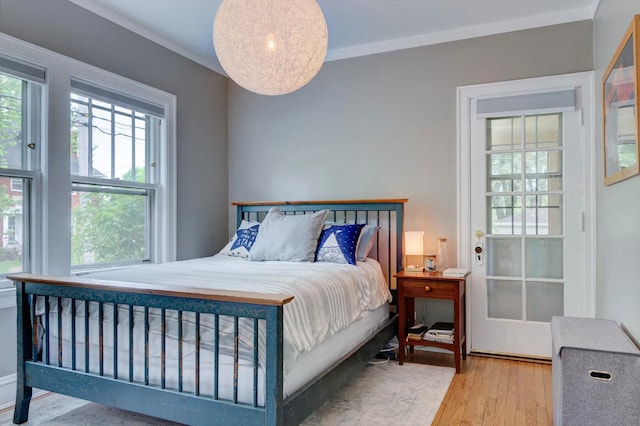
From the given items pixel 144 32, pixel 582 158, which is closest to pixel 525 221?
pixel 582 158

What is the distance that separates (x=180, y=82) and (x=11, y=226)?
6.24ft

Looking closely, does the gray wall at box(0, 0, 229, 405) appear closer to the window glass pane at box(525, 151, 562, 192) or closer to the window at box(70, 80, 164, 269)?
the window at box(70, 80, 164, 269)

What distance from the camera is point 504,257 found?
3.59m

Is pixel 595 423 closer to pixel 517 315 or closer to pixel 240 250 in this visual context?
pixel 517 315

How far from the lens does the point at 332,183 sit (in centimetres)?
415

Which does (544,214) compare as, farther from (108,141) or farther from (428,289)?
(108,141)

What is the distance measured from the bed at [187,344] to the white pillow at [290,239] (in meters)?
0.60

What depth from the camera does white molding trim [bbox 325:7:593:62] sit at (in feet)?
11.0

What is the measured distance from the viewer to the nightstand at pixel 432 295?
3193mm

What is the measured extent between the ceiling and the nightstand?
6.57 feet

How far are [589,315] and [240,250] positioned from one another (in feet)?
9.08

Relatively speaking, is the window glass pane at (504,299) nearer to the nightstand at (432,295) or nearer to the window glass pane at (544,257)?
the window glass pane at (544,257)

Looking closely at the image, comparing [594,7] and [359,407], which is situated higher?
[594,7]

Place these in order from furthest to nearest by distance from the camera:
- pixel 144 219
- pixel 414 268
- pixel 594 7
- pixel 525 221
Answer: pixel 144 219, pixel 414 268, pixel 525 221, pixel 594 7
